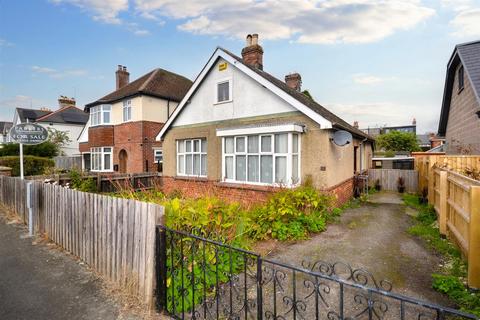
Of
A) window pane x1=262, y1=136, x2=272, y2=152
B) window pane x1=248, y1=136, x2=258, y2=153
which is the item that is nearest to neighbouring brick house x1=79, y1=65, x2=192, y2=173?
window pane x1=248, y1=136, x2=258, y2=153

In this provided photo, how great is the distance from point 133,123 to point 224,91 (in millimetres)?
10289

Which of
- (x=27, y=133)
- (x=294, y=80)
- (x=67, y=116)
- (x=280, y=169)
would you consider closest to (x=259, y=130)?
(x=280, y=169)

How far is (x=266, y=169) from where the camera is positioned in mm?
9617

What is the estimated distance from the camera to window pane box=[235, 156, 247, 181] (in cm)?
1031

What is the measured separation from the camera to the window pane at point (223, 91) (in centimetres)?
1133

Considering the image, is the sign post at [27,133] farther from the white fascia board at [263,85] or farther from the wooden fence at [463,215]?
the wooden fence at [463,215]

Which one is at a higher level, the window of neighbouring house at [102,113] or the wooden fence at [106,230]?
the window of neighbouring house at [102,113]

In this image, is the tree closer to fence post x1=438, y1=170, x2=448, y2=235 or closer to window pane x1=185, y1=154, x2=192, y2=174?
window pane x1=185, y1=154, x2=192, y2=174

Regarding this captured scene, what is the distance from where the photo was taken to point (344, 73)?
37.3 feet

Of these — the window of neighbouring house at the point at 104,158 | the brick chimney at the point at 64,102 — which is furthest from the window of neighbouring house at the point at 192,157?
the brick chimney at the point at 64,102

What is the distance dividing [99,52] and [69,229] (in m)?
9.75

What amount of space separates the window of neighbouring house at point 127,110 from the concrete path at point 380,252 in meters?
16.7

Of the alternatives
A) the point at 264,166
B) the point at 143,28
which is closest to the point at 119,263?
the point at 264,166

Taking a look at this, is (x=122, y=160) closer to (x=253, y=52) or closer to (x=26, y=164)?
(x=26, y=164)
